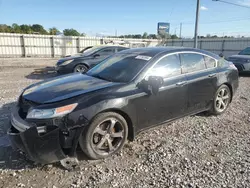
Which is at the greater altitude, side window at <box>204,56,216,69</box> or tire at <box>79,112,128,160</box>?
side window at <box>204,56,216,69</box>

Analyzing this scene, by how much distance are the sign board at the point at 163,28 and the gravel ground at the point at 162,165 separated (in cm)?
3250

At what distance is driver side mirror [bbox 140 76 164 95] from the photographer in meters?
3.08

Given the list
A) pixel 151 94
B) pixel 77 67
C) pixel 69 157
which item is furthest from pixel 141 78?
pixel 77 67

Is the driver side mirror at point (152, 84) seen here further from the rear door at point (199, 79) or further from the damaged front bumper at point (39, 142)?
the damaged front bumper at point (39, 142)

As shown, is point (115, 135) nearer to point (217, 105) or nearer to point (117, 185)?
point (117, 185)

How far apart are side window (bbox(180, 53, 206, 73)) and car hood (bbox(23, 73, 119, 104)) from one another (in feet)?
5.09

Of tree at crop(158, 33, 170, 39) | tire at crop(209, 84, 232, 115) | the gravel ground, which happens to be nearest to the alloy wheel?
the gravel ground

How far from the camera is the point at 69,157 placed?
9.00ft

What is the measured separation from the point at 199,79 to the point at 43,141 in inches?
120

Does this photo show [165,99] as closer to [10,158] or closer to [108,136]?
[108,136]

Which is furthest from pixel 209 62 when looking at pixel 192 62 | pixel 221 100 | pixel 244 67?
pixel 244 67

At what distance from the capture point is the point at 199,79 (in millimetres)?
3982

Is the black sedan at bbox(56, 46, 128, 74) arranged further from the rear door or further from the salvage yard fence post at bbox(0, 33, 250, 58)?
the salvage yard fence post at bbox(0, 33, 250, 58)

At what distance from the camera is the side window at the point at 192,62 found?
3875mm
